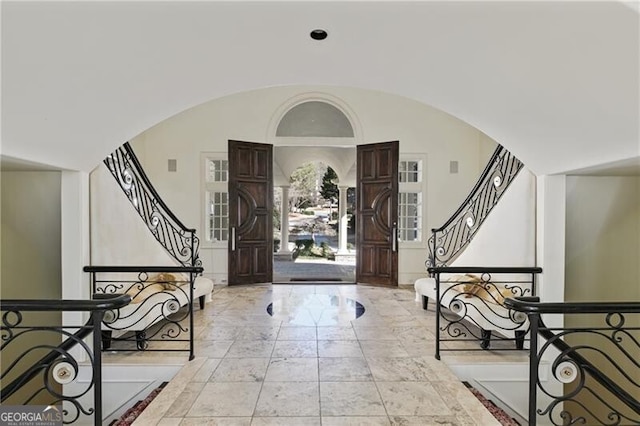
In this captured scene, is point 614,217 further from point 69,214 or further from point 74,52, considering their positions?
point 69,214

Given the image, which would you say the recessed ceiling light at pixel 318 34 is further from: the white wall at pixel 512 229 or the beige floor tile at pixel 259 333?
the beige floor tile at pixel 259 333

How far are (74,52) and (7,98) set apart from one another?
50 cm

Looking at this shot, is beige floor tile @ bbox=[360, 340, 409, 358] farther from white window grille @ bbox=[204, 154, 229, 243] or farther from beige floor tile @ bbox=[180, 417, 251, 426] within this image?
white window grille @ bbox=[204, 154, 229, 243]

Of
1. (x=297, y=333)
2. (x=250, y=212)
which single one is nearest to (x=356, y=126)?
(x=250, y=212)

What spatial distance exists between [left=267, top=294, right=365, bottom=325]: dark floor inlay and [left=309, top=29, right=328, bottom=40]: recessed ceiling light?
326cm

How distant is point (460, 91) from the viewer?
2676 mm

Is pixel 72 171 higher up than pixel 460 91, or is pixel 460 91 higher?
pixel 460 91

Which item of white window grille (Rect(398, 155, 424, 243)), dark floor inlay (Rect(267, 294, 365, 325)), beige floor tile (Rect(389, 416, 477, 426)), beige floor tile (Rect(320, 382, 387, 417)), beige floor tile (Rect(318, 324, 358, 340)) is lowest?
dark floor inlay (Rect(267, 294, 365, 325))

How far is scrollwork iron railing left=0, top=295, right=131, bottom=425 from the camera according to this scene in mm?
1990

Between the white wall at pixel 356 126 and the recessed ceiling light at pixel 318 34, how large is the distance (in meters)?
4.62

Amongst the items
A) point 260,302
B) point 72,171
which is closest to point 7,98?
point 72,171

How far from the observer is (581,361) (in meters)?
2.20

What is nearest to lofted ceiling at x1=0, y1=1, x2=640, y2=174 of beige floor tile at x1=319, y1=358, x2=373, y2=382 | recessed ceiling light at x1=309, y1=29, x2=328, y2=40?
recessed ceiling light at x1=309, y1=29, x2=328, y2=40

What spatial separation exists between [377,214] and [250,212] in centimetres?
231
